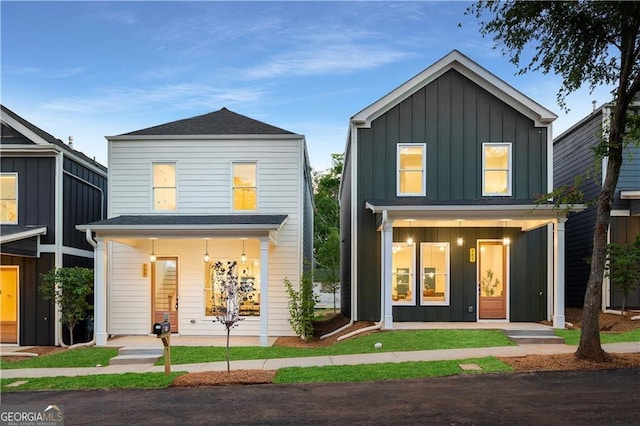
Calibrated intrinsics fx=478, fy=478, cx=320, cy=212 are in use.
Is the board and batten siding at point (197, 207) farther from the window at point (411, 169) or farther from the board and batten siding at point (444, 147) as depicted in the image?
the window at point (411, 169)

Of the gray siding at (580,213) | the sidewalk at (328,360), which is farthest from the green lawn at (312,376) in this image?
the gray siding at (580,213)

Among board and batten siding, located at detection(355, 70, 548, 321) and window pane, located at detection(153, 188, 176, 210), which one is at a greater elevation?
board and batten siding, located at detection(355, 70, 548, 321)

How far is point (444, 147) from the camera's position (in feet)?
45.7

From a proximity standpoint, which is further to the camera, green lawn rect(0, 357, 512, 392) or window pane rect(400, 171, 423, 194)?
window pane rect(400, 171, 423, 194)

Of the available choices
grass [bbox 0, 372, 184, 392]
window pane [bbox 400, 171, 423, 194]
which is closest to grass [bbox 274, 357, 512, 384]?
grass [bbox 0, 372, 184, 392]

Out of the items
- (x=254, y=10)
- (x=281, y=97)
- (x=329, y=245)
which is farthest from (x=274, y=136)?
(x=281, y=97)

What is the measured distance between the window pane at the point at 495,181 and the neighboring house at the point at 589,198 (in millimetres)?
2126

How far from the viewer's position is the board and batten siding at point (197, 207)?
1373cm

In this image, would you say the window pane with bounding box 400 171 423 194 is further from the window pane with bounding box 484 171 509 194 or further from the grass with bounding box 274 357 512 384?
the grass with bounding box 274 357 512 384

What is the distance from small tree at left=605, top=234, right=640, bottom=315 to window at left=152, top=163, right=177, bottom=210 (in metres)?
12.3

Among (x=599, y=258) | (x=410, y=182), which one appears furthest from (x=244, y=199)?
(x=599, y=258)

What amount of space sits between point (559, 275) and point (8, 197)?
15568 millimetres

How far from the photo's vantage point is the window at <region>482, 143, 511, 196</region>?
13.8 m

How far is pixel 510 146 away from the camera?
45.5ft
